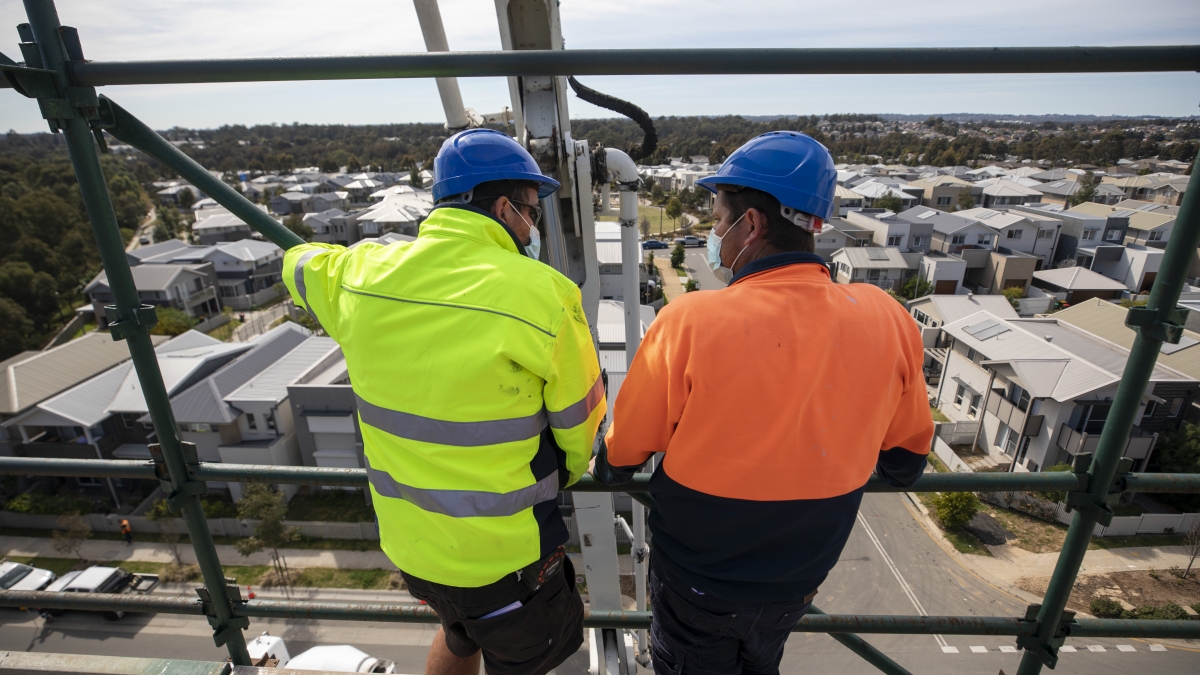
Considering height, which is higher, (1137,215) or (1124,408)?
(1124,408)

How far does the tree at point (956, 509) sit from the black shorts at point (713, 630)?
11095 mm

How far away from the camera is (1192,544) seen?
1011 centimetres

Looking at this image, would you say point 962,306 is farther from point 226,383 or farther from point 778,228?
point 226,383

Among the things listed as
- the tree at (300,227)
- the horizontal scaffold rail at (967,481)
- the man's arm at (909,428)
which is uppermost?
the man's arm at (909,428)

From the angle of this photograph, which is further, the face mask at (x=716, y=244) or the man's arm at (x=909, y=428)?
the face mask at (x=716, y=244)

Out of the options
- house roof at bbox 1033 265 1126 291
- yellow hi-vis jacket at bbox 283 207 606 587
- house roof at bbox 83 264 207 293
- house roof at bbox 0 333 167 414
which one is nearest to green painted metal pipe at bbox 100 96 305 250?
yellow hi-vis jacket at bbox 283 207 606 587

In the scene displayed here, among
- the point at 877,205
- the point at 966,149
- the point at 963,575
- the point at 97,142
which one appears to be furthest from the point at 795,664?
the point at 966,149

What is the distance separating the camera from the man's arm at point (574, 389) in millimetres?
1316

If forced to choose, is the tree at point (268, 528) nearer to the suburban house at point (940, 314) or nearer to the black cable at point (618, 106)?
the black cable at point (618, 106)

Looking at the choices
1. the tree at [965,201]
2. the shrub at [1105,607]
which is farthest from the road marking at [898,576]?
the tree at [965,201]

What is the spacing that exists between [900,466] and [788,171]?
0.83 meters

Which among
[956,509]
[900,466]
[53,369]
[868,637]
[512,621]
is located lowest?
[868,637]

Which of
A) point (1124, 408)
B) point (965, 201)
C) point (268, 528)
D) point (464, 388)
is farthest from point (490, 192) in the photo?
point (965, 201)

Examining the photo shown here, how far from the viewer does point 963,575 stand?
994 cm
